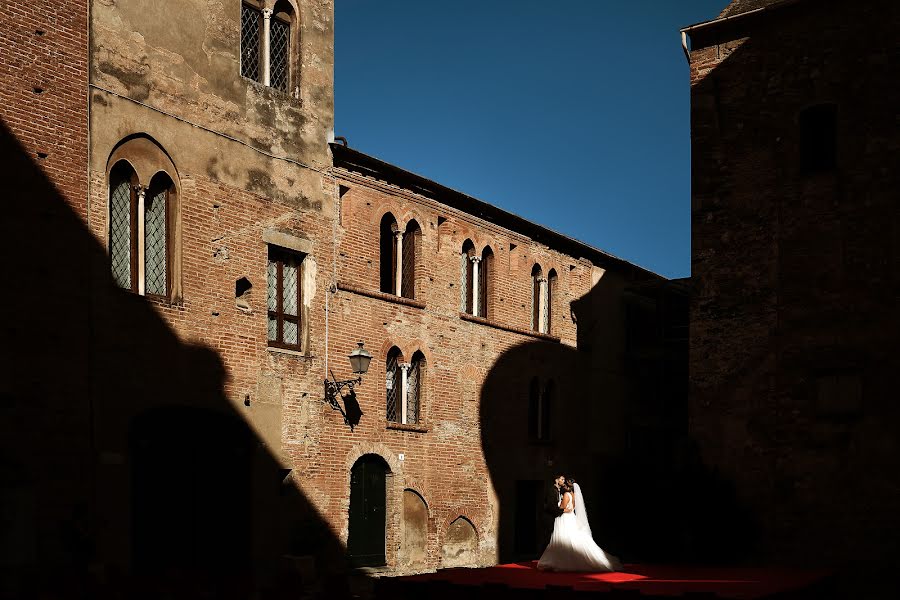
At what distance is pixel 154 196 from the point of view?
52.8 ft

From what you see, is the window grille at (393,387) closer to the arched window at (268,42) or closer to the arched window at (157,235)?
the arched window at (268,42)

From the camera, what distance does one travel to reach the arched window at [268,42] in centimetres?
1801

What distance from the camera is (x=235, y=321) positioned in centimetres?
1702

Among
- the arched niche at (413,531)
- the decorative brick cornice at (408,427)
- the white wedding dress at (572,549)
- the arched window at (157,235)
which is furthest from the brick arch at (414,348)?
the arched window at (157,235)

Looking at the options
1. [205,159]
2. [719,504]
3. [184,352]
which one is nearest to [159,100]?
[205,159]

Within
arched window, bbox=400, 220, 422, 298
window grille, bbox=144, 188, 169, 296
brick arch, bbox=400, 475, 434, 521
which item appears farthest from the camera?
arched window, bbox=400, 220, 422, 298

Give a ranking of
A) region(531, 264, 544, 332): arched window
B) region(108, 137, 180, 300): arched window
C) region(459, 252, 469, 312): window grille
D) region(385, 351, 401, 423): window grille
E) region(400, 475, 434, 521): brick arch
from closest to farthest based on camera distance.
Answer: region(108, 137, 180, 300): arched window → region(400, 475, 434, 521): brick arch → region(385, 351, 401, 423): window grille → region(459, 252, 469, 312): window grille → region(531, 264, 544, 332): arched window

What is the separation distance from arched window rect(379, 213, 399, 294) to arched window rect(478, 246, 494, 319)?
3007 millimetres

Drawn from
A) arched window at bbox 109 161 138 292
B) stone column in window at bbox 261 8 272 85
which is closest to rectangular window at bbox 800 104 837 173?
stone column in window at bbox 261 8 272 85

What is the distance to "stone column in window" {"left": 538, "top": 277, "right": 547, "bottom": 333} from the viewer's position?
25234mm

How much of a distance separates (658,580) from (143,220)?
8.89 m

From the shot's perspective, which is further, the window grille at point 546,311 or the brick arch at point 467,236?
the window grille at point 546,311

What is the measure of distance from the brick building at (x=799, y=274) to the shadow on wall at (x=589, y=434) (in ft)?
5.53

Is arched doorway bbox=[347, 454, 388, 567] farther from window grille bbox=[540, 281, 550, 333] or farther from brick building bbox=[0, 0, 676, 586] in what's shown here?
window grille bbox=[540, 281, 550, 333]
